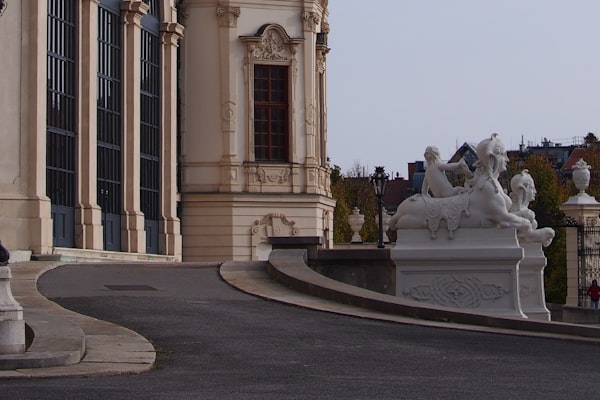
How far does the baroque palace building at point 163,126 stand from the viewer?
3544 centimetres

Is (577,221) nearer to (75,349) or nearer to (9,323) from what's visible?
(75,349)

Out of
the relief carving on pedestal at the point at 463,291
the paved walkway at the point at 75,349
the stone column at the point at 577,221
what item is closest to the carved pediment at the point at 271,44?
the stone column at the point at 577,221

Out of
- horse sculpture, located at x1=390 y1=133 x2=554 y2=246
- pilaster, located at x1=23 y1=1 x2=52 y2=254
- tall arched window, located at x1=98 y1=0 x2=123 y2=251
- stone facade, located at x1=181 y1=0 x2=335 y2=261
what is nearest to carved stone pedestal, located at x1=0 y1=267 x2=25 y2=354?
horse sculpture, located at x1=390 y1=133 x2=554 y2=246

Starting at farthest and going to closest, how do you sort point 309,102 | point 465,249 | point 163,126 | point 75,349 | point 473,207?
point 309,102
point 163,126
point 473,207
point 465,249
point 75,349

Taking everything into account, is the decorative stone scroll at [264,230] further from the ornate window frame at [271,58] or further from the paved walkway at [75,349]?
the paved walkway at [75,349]

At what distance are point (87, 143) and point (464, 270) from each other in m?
17.9

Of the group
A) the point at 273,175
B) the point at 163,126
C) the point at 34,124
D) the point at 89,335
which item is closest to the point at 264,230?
the point at 273,175

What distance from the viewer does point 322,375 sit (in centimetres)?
1400

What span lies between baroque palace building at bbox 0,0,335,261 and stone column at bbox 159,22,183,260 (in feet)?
0.14

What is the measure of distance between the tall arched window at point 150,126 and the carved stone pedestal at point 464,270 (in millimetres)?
22207

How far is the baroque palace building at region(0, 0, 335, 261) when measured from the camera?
35438mm

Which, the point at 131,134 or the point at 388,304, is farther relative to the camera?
the point at 131,134

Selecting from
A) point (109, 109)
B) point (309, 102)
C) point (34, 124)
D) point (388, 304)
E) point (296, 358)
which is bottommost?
point (296, 358)

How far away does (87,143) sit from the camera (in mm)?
39094
